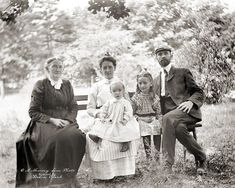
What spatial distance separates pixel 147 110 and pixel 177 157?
443 millimetres

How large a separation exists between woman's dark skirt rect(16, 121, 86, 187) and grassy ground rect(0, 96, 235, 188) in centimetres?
7

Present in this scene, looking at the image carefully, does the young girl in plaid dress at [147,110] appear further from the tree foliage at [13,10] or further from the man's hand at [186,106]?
the tree foliage at [13,10]

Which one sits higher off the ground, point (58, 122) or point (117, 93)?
point (117, 93)

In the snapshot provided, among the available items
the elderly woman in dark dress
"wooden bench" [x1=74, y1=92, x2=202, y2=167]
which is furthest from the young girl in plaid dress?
the elderly woman in dark dress

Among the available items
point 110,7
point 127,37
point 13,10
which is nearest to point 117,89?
point 127,37

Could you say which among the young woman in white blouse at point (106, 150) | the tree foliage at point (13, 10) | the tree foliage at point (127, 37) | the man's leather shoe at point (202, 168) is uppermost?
the tree foliage at point (13, 10)

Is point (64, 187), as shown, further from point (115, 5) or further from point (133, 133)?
point (115, 5)

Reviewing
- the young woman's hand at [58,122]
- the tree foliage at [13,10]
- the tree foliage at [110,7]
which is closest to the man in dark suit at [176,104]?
the tree foliage at [110,7]

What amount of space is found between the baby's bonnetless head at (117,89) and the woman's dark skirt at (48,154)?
400 mm

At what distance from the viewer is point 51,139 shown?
227 cm

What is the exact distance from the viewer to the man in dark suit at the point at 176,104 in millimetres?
2365

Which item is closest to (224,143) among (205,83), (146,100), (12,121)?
(205,83)

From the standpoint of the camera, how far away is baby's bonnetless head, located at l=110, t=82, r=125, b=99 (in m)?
2.29

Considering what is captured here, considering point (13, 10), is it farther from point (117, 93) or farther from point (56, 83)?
point (117, 93)
